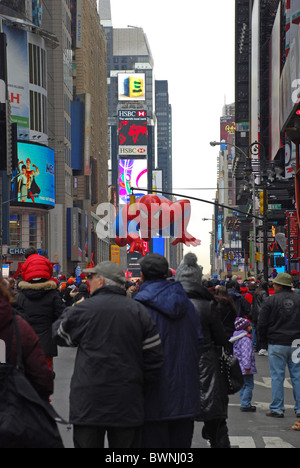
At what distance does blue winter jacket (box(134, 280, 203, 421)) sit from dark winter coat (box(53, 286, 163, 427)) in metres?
0.23

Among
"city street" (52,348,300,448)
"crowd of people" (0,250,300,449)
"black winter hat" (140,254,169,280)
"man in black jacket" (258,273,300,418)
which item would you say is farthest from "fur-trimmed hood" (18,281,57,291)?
"black winter hat" (140,254,169,280)

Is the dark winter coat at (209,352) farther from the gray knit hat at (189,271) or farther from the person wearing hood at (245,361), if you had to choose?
the person wearing hood at (245,361)

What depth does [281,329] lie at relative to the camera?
36.7 ft

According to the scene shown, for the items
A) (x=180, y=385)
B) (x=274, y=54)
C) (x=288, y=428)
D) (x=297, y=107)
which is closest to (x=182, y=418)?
(x=180, y=385)

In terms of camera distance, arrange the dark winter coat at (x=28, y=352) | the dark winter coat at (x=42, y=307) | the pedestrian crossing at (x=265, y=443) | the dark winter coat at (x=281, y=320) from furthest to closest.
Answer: the dark winter coat at (x=281, y=320), the dark winter coat at (x=42, y=307), the pedestrian crossing at (x=265, y=443), the dark winter coat at (x=28, y=352)

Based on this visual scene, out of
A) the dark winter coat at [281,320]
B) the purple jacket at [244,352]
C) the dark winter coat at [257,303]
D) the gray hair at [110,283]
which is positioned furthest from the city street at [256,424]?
the dark winter coat at [257,303]

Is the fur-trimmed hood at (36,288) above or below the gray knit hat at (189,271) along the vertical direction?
below

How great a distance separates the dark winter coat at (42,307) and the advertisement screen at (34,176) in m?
65.3

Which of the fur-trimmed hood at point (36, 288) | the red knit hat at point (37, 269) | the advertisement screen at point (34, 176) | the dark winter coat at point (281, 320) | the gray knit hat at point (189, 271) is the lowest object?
the dark winter coat at point (281, 320)

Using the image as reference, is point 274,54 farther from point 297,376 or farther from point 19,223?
point 297,376

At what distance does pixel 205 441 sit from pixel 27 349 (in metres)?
4.72

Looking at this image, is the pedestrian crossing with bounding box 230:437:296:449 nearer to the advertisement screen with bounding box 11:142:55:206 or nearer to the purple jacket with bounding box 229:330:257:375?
the purple jacket with bounding box 229:330:257:375

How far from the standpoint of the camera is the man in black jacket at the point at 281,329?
11.2m

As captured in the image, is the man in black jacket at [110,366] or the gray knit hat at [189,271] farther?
the gray knit hat at [189,271]
